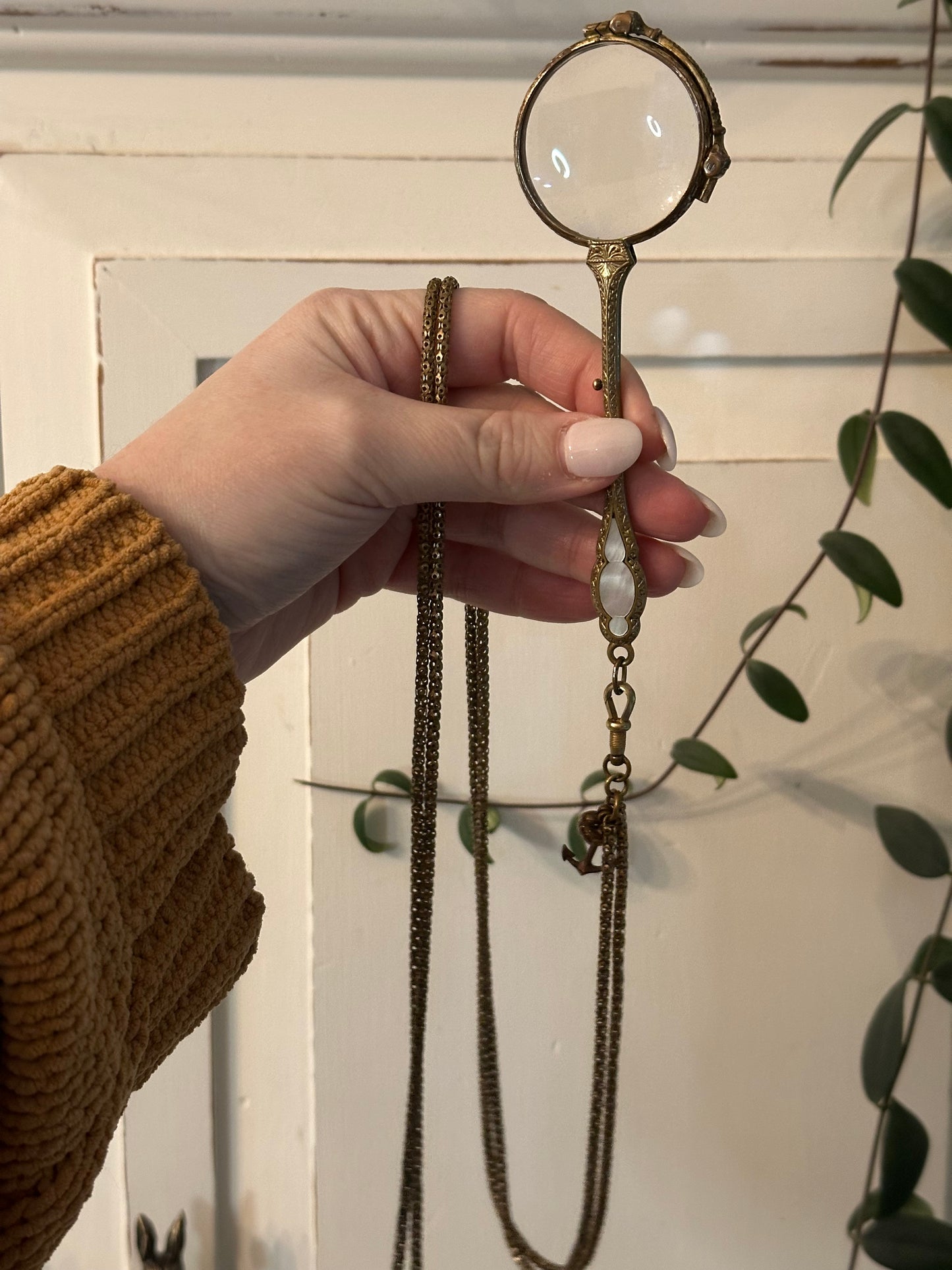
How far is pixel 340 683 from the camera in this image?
0.69 metres

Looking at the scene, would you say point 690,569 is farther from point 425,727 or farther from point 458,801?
point 458,801

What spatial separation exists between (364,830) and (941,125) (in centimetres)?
58

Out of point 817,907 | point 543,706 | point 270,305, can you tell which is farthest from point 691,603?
point 270,305

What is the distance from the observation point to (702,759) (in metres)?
0.67

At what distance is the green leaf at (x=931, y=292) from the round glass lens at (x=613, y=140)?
0.97 feet

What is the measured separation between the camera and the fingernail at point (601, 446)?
0.39m

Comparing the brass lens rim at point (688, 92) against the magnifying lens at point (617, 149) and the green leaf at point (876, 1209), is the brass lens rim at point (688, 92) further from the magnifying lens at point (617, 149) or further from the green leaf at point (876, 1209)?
the green leaf at point (876, 1209)

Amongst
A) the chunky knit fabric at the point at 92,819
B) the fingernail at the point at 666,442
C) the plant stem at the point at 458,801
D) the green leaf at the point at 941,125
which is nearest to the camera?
the chunky knit fabric at the point at 92,819

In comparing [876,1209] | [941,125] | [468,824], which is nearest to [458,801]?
[468,824]

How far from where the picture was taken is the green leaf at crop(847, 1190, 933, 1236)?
2.26 ft

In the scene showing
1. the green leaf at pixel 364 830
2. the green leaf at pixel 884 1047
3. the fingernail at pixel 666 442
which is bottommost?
the green leaf at pixel 884 1047

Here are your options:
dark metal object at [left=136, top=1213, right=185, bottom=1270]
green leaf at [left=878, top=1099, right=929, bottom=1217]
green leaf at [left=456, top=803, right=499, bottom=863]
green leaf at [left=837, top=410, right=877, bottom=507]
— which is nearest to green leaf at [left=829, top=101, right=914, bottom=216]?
green leaf at [left=837, top=410, right=877, bottom=507]

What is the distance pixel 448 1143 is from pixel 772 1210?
0.86 feet

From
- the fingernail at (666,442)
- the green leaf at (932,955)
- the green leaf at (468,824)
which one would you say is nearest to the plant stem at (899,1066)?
the green leaf at (932,955)
